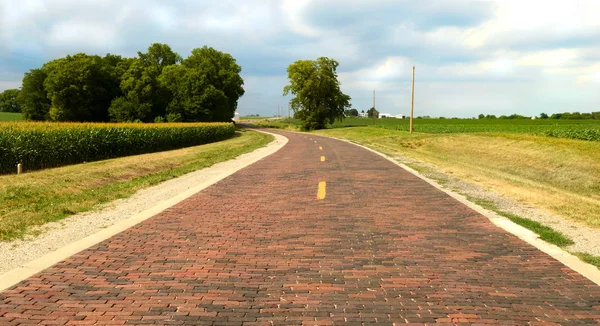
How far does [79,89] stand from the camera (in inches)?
2539

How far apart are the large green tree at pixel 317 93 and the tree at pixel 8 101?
88.2 metres

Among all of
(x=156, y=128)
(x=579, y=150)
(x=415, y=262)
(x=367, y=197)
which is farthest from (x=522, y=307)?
(x=156, y=128)

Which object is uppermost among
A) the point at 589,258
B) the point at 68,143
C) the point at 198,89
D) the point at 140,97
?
the point at 198,89

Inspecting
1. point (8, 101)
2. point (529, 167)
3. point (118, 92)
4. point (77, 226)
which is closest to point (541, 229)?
point (77, 226)

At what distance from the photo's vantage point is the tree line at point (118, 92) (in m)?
64.3

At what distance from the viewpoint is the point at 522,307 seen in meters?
3.96

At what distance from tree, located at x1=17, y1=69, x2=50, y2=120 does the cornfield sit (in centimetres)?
4684

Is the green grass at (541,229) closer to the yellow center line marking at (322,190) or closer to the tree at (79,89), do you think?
the yellow center line marking at (322,190)

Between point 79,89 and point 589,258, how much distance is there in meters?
69.9

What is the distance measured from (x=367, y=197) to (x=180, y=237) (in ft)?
15.3

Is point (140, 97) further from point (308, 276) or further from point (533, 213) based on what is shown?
point (308, 276)

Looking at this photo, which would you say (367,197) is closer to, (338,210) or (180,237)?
(338,210)

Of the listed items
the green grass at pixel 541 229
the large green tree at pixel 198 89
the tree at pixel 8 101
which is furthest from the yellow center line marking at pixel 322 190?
the tree at pixel 8 101

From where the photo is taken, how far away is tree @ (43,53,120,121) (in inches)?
2516
